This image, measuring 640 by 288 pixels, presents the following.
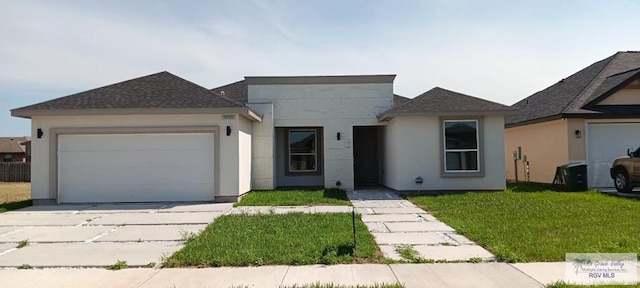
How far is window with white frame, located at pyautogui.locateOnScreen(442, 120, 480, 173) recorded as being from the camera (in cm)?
1412

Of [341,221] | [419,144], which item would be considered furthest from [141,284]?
[419,144]

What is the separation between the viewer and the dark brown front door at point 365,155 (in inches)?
731

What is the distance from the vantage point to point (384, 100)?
1596cm

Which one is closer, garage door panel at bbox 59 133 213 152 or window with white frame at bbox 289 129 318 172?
garage door panel at bbox 59 133 213 152

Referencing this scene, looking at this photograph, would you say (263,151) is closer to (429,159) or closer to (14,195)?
(429,159)

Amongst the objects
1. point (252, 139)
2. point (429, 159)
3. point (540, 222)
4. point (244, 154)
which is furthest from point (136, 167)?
point (540, 222)

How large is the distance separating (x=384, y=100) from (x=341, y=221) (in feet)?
26.4

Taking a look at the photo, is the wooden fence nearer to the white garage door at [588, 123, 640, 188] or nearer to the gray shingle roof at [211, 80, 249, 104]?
the gray shingle roof at [211, 80, 249, 104]

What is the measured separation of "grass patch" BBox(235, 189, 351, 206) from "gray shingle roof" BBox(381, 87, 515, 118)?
3.30 metres

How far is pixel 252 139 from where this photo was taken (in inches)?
612

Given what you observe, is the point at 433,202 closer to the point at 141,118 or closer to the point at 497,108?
the point at 497,108
